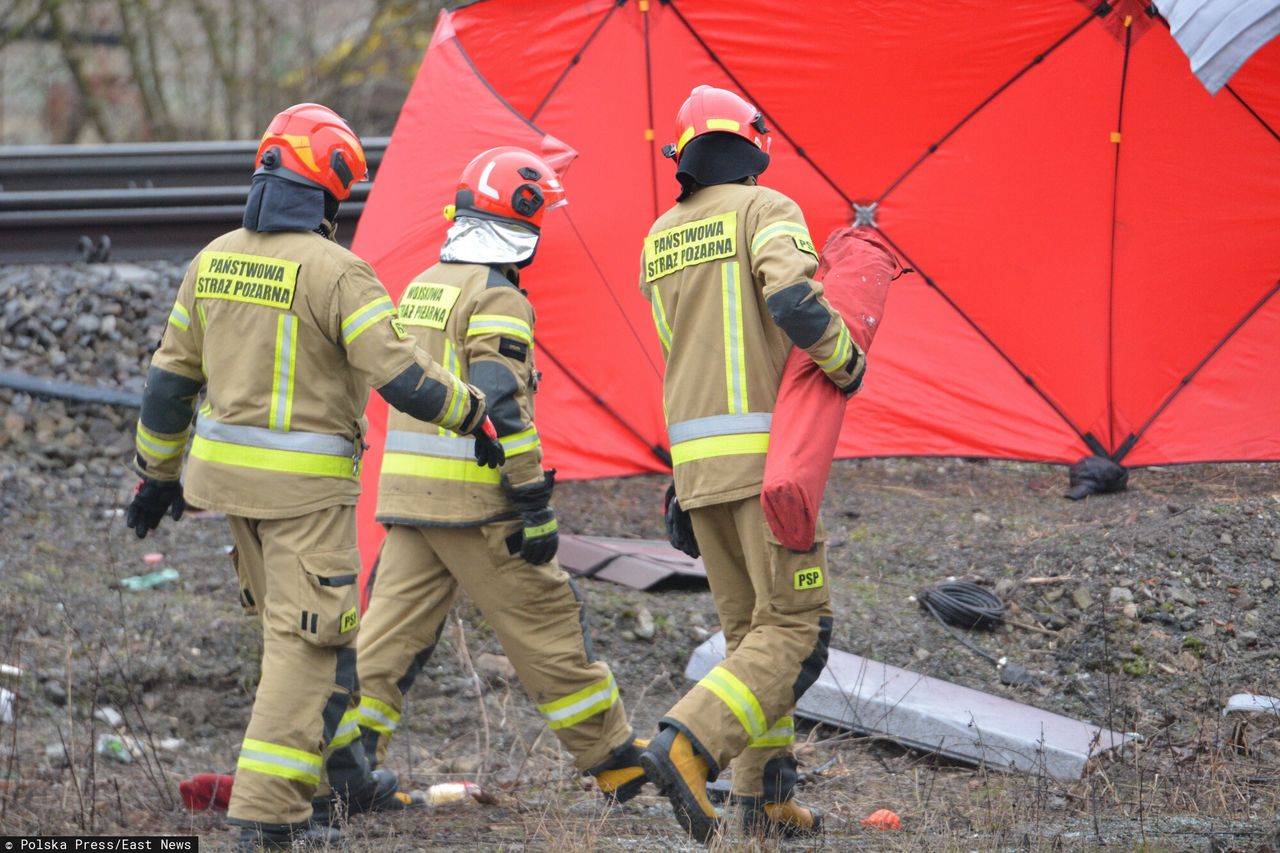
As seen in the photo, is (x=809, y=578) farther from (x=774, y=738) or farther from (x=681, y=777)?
(x=681, y=777)

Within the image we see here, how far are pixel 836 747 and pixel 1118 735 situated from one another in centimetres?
102

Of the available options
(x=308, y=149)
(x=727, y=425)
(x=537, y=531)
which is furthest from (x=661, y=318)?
(x=308, y=149)

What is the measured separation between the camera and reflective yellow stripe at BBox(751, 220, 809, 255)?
13.0 ft

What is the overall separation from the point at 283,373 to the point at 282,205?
1.67ft

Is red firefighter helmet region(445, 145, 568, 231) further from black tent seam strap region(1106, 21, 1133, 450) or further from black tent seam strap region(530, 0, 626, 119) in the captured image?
black tent seam strap region(1106, 21, 1133, 450)

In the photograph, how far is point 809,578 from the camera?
157 inches

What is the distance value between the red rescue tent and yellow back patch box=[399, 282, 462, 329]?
8.16 feet

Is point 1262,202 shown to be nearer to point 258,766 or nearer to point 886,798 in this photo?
point 886,798

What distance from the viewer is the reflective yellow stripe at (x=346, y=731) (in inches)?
168

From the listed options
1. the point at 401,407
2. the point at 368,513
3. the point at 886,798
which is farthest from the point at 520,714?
the point at 401,407

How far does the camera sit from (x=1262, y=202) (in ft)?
23.8

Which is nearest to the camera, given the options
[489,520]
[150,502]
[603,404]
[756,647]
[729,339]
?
[756,647]

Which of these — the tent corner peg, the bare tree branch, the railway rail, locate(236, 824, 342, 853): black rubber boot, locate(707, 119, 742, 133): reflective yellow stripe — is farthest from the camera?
the bare tree branch

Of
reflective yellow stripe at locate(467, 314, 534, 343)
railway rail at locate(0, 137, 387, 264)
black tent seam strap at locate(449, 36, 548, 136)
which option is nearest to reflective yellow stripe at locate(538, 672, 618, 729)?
reflective yellow stripe at locate(467, 314, 534, 343)
